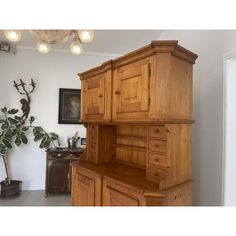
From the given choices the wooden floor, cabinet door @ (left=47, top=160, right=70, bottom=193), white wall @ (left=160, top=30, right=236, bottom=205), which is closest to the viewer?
white wall @ (left=160, top=30, right=236, bottom=205)

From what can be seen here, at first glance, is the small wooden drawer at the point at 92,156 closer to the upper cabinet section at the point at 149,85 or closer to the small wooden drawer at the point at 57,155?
the upper cabinet section at the point at 149,85

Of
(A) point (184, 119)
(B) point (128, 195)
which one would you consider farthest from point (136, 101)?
(B) point (128, 195)

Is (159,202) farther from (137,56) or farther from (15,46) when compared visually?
(15,46)

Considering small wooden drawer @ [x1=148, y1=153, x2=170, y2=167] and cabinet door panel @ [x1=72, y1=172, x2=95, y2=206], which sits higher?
small wooden drawer @ [x1=148, y1=153, x2=170, y2=167]

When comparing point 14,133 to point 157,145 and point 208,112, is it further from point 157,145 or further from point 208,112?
point 208,112

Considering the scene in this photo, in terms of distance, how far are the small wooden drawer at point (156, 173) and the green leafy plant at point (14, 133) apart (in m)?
2.53

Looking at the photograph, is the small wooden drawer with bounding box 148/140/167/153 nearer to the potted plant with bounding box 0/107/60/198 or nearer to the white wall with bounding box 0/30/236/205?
the white wall with bounding box 0/30/236/205

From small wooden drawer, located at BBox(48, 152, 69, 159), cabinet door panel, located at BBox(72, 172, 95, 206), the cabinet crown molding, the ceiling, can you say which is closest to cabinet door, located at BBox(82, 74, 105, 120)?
the cabinet crown molding

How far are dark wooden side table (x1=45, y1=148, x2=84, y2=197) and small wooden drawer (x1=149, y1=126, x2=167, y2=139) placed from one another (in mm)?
2341

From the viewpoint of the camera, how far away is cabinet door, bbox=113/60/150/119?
60.9 inches

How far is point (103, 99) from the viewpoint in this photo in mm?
2010

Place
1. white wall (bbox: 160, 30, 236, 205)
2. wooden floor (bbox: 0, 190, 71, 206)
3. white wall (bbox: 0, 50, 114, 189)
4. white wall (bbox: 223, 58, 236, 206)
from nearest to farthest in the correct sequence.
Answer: white wall (bbox: 223, 58, 236, 206) < white wall (bbox: 160, 30, 236, 205) < wooden floor (bbox: 0, 190, 71, 206) < white wall (bbox: 0, 50, 114, 189)

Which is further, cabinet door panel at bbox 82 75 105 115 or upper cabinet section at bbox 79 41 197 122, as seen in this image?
cabinet door panel at bbox 82 75 105 115

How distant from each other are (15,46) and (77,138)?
1968 mm
